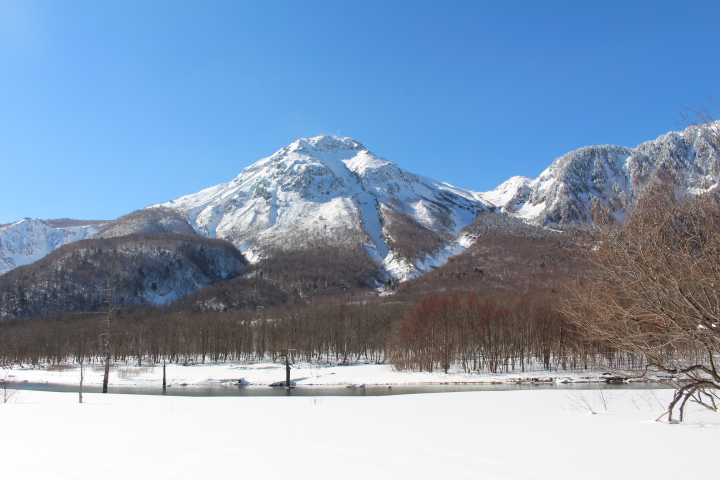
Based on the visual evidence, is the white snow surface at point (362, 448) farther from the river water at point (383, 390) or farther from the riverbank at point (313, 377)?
the riverbank at point (313, 377)

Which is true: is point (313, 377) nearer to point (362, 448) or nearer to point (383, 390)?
point (383, 390)

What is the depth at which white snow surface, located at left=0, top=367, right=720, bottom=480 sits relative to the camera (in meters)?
7.25

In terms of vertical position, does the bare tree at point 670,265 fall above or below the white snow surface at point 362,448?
above

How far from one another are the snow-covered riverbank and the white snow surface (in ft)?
0.07

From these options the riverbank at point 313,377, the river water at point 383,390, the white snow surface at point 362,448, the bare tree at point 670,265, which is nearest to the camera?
the white snow surface at point 362,448

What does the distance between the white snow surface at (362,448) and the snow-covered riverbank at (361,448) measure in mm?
23

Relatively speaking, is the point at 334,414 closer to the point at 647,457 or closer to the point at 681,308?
the point at 647,457

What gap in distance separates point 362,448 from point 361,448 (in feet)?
0.09

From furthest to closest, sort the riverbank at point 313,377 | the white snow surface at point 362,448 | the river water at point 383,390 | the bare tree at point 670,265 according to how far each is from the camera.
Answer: the riverbank at point 313,377 → the river water at point 383,390 → the bare tree at point 670,265 → the white snow surface at point 362,448

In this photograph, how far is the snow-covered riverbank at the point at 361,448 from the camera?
7.25m

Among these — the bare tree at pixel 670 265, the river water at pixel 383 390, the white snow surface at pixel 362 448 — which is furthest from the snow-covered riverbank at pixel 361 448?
the river water at pixel 383 390

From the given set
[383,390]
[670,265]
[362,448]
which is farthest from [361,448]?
[383,390]

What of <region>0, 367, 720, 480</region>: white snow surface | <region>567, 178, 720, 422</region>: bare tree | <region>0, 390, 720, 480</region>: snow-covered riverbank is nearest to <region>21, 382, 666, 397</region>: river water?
<region>0, 390, 720, 480</region>: snow-covered riverbank

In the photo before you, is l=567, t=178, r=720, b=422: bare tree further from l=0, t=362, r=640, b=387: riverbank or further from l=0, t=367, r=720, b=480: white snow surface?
l=0, t=362, r=640, b=387: riverbank
